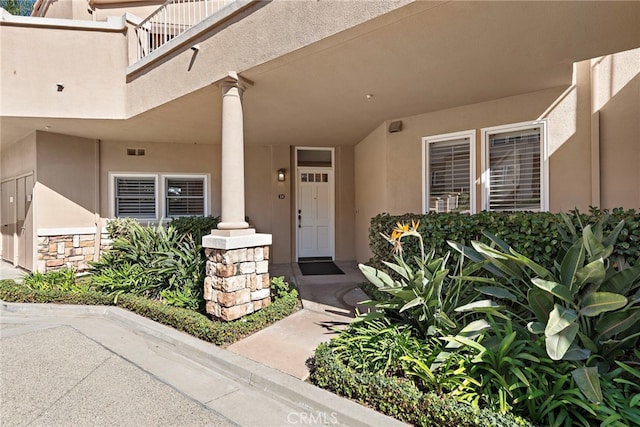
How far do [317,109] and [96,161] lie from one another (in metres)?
5.43

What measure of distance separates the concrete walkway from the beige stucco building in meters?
1.72

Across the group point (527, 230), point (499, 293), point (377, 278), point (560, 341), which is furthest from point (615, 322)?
point (377, 278)

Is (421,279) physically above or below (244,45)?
below

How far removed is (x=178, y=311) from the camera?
4.30 metres

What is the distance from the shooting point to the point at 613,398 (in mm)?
2053

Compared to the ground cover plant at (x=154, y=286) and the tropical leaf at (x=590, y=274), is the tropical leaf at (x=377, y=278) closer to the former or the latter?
the tropical leaf at (x=590, y=274)

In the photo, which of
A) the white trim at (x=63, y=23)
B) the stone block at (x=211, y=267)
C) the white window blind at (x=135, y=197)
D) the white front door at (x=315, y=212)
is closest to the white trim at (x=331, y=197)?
the white front door at (x=315, y=212)

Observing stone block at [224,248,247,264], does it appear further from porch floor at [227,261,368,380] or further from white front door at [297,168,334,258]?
white front door at [297,168,334,258]

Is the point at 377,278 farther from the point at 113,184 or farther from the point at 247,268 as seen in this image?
the point at 113,184

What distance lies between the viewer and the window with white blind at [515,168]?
4.69 metres

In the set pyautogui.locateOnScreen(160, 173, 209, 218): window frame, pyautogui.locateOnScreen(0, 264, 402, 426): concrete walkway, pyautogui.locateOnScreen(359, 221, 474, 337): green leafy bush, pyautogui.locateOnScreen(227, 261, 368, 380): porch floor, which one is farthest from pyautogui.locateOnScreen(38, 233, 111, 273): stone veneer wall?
pyautogui.locateOnScreen(359, 221, 474, 337): green leafy bush

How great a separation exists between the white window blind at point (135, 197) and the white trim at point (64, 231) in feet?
2.06

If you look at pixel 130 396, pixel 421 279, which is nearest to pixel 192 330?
pixel 130 396

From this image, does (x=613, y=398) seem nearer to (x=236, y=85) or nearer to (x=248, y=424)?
(x=248, y=424)
